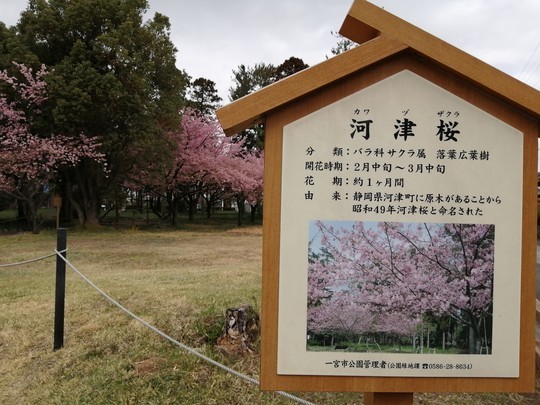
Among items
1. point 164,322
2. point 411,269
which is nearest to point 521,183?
point 411,269

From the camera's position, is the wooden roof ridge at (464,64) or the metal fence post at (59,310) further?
the metal fence post at (59,310)

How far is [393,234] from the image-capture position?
1890mm

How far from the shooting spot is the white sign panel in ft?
6.20

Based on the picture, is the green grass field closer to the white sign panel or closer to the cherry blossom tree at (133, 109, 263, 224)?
the white sign panel

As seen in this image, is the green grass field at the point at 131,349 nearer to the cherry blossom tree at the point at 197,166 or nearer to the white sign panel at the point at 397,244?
the white sign panel at the point at 397,244

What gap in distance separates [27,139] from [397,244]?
1570cm

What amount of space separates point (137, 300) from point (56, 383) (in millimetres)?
1505

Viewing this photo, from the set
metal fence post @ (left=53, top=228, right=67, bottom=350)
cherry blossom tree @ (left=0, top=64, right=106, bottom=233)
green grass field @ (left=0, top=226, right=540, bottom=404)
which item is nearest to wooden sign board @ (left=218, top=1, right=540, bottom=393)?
green grass field @ (left=0, top=226, right=540, bottom=404)

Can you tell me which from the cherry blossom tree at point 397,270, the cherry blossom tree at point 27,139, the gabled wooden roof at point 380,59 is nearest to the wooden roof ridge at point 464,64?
the gabled wooden roof at point 380,59

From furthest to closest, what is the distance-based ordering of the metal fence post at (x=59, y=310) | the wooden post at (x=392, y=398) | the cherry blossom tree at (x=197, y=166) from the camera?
the cherry blossom tree at (x=197, y=166), the metal fence post at (x=59, y=310), the wooden post at (x=392, y=398)

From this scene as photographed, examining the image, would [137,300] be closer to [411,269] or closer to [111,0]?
[411,269]

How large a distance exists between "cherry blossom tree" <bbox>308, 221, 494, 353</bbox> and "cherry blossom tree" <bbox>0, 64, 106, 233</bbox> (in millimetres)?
14819

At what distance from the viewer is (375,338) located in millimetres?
1896

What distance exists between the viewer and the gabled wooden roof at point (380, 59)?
1.84 m
